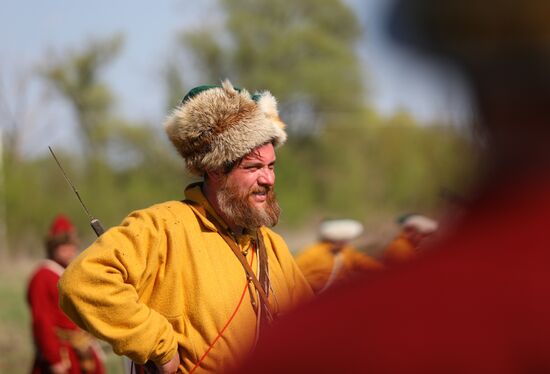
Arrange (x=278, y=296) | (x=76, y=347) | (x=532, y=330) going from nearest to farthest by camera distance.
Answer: (x=532, y=330)
(x=278, y=296)
(x=76, y=347)

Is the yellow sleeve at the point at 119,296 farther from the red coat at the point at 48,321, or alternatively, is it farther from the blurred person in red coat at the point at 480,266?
the red coat at the point at 48,321

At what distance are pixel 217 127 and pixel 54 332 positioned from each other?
10.7ft

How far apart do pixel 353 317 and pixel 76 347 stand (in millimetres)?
5859

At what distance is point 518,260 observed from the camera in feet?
3.04

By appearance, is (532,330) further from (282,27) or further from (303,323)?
(282,27)

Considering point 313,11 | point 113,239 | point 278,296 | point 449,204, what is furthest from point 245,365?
point 313,11

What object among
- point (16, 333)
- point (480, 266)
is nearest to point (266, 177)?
point (480, 266)

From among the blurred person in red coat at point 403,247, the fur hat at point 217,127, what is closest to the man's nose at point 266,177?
the fur hat at point 217,127

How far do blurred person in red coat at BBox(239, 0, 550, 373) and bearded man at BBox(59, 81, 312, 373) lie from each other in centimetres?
199

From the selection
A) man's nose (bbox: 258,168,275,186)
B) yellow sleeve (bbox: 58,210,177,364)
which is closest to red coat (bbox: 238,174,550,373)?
yellow sleeve (bbox: 58,210,177,364)

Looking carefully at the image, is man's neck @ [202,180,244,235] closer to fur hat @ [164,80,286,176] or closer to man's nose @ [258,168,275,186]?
fur hat @ [164,80,286,176]

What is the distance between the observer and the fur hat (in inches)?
145

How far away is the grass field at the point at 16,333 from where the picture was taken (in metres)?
10.7

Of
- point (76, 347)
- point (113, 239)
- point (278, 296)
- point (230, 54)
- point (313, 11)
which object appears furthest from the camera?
point (313, 11)
